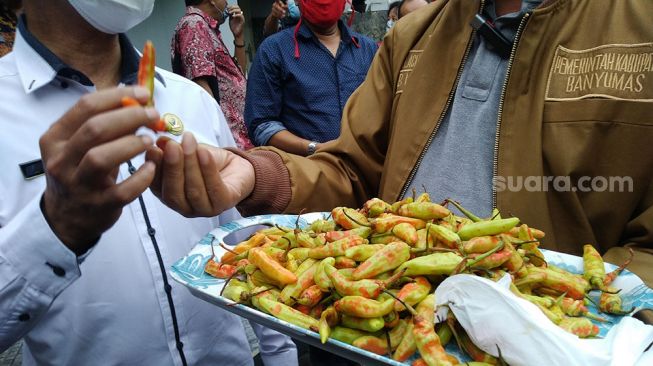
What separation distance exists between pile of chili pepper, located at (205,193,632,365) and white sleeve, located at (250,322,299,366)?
0.85 metres

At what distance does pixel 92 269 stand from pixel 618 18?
6.51 feet

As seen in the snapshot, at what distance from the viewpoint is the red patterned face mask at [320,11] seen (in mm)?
3668

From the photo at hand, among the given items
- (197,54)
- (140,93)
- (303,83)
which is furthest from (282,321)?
(197,54)

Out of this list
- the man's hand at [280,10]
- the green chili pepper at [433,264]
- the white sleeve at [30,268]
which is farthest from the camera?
the man's hand at [280,10]

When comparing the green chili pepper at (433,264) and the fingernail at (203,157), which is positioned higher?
the fingernail at (203,157)

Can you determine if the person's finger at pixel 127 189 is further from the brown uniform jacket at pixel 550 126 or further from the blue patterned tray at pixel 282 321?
the brown uniform jacket at pixel 550 126

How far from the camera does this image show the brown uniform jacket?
1.47 meters

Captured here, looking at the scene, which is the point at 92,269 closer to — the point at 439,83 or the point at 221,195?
the point at 221,195

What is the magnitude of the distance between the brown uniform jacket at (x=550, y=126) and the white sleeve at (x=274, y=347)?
2.65ft

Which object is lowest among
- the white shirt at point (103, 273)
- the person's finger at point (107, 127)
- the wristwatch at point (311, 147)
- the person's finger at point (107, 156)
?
the wristwatch at point (311, 147)

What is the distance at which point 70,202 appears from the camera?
1.00m

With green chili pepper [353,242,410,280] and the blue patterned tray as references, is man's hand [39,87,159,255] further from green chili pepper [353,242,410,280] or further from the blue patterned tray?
green chili pepper [353,242,410,280]

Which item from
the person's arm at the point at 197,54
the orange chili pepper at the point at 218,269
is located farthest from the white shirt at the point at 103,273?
the person's arm at the point at 197,54

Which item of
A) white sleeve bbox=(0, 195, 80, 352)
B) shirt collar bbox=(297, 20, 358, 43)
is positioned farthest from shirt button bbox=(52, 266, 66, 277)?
shirt collar bbox=(297, 20, 358, 43)
